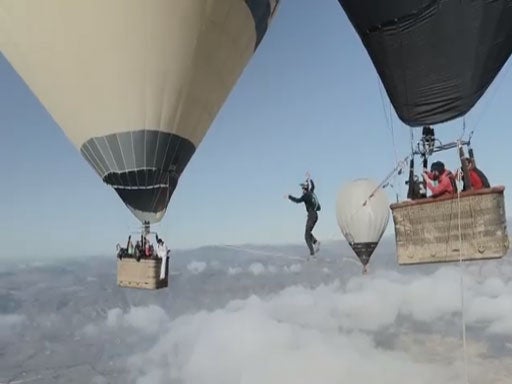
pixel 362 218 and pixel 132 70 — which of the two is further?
pixel 362 218

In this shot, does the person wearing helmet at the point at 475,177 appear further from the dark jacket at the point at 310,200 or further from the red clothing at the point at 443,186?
the dark jacket at the point at 310,200

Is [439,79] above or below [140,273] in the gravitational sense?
above

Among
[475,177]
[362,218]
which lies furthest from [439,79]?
[362,218]

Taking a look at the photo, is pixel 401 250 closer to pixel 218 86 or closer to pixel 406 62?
pixel 406 62

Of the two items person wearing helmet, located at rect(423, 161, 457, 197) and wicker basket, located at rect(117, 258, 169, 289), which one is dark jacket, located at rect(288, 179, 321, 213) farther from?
person wearing helmet, located at rect(423, 161, 457, 197)

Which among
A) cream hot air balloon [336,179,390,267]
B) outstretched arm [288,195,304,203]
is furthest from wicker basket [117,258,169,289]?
cream hot air balloon [336,179,390,267]

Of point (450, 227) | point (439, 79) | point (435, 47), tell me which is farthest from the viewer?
point (439, 79)

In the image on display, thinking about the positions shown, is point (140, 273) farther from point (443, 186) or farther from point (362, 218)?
point (362, 218)

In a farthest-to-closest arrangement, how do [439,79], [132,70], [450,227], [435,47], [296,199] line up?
[296,199], [132,70], [439,79], [435,47], [450,227]
